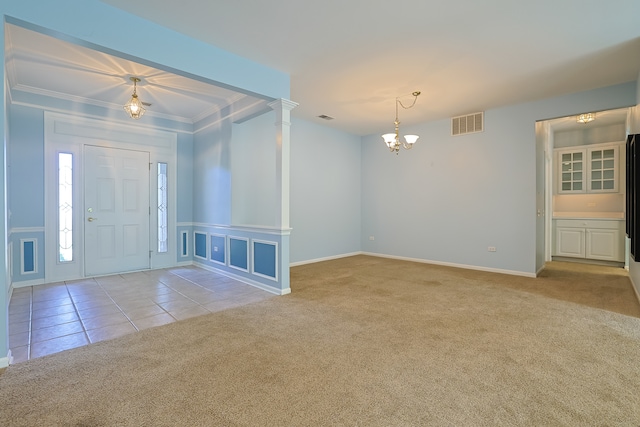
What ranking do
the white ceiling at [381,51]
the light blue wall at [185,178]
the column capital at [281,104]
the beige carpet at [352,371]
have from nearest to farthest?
the beige carpet at [352,371] < the white ceiling at [381,51] < the column capital at [281,104] < the light blue wall at [185,178]

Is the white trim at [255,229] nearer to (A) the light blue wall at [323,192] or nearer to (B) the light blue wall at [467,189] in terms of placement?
(A) the light blue wall at [323,192]

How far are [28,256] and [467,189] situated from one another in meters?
7.37

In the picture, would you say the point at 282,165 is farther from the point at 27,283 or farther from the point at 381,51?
the point at 27,283

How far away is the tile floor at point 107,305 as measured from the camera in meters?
2.85

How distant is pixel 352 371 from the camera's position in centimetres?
223

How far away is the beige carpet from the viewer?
178 centimetres

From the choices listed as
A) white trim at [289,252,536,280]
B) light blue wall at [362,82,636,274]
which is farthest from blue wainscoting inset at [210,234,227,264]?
light blue wall at [362,82,636,274]

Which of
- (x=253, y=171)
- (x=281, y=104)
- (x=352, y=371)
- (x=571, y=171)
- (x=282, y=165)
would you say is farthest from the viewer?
(x=571, y=171)

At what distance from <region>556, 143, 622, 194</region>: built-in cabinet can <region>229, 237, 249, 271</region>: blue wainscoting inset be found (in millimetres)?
7223

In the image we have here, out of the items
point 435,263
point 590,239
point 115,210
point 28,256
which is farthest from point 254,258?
point 590,239

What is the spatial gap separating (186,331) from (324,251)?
419 cm

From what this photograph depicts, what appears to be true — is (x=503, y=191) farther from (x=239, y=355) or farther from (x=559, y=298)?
(x=239, y=355)

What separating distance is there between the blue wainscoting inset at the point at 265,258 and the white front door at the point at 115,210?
2529 mm

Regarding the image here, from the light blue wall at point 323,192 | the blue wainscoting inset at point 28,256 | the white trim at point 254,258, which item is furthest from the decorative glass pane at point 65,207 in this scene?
the light blue wall at point 323,192
